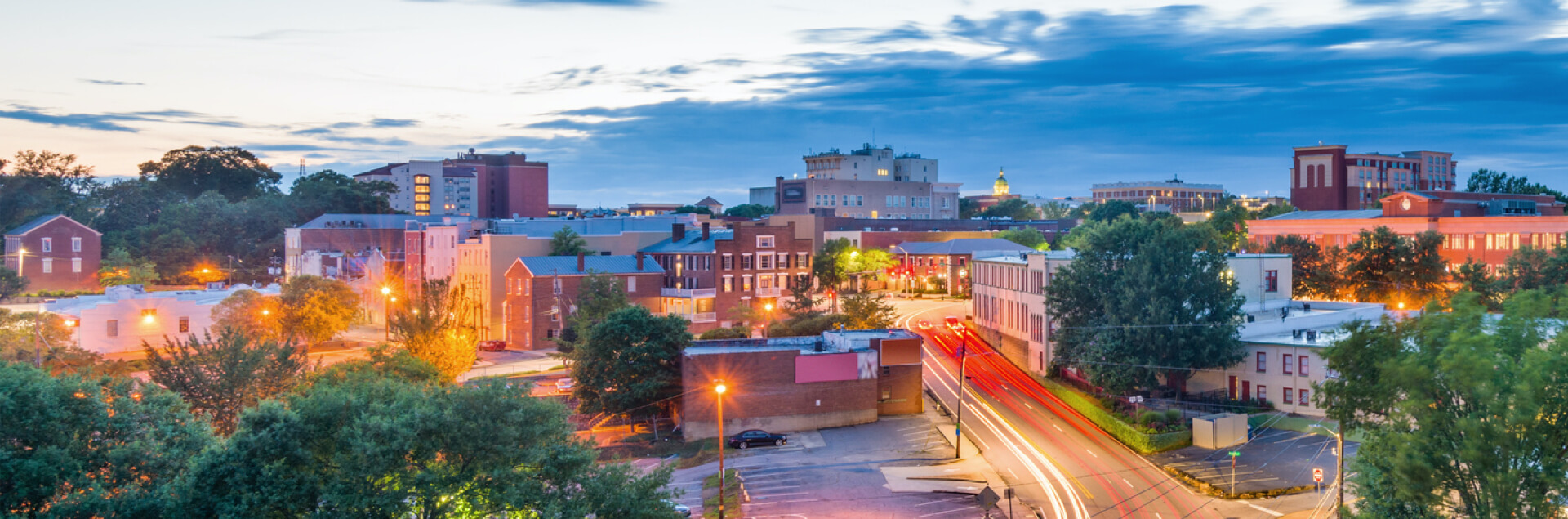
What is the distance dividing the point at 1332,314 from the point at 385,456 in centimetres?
5643

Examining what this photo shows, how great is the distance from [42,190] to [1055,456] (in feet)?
439

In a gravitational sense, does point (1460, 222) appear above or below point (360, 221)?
below

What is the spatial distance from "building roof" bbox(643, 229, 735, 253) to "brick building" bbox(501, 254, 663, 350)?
8.91 m

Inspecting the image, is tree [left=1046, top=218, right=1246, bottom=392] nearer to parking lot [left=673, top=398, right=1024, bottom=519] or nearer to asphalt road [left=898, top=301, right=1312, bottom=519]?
asphalt road [left=898, top=301, right=1312, bottom=519]

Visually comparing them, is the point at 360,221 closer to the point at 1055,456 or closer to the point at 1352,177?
the point at 1055,456

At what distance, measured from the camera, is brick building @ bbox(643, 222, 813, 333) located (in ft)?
292

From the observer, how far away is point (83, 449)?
2347 centimetres

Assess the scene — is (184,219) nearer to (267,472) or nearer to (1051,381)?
(1051,381)

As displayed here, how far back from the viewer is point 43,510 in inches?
848

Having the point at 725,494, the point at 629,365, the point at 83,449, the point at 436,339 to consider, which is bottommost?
the point at 725,494

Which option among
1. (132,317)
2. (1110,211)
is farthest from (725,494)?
(1110,211)

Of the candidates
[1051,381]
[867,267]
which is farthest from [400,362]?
[867,267]

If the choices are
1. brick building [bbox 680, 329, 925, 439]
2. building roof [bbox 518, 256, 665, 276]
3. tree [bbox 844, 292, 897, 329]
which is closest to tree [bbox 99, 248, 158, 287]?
building roof [bbox 518, 256, 665, 276]

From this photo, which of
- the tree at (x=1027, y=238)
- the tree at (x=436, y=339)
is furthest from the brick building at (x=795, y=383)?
the tree at (x=1027, y=238)
